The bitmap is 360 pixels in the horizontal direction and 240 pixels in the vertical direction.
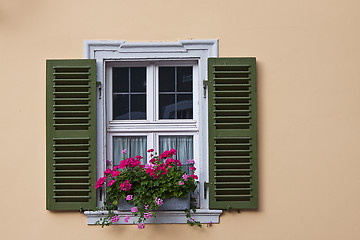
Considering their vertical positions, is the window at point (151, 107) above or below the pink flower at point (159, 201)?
above

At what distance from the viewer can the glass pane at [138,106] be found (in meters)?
4.03

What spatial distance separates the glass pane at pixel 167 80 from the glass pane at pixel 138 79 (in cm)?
17

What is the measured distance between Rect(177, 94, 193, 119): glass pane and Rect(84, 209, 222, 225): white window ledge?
927 mm

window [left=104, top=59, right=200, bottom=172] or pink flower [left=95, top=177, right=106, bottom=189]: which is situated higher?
window [left=104, top=59, right=200, bottom=172]

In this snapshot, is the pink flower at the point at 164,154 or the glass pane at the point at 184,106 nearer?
the pink flower at the point at 164,154

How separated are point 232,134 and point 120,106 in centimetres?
114

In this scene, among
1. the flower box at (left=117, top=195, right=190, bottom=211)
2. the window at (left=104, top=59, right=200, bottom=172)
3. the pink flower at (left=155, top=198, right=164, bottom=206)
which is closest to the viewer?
the pink flower at (left=155, top=198, right=164, bottom=206)

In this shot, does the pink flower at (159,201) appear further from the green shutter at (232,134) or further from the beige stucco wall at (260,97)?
the green shutter at (232,134)

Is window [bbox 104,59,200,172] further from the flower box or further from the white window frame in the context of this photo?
the flower box

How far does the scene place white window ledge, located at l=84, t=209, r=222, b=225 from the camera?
381cm

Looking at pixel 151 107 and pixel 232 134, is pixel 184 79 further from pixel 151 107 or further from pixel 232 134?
pixel 232 134

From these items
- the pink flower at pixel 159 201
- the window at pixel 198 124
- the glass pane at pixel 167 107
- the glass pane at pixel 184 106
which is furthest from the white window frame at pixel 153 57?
the pink flower at pixel 159 201

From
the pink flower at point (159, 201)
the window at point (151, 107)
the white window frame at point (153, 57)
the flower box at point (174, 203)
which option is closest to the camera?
the pink flower at point (159, 201)

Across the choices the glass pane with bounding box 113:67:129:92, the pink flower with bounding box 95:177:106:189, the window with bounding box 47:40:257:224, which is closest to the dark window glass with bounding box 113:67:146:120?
the glass pane with bounding box 113:67:129:92
